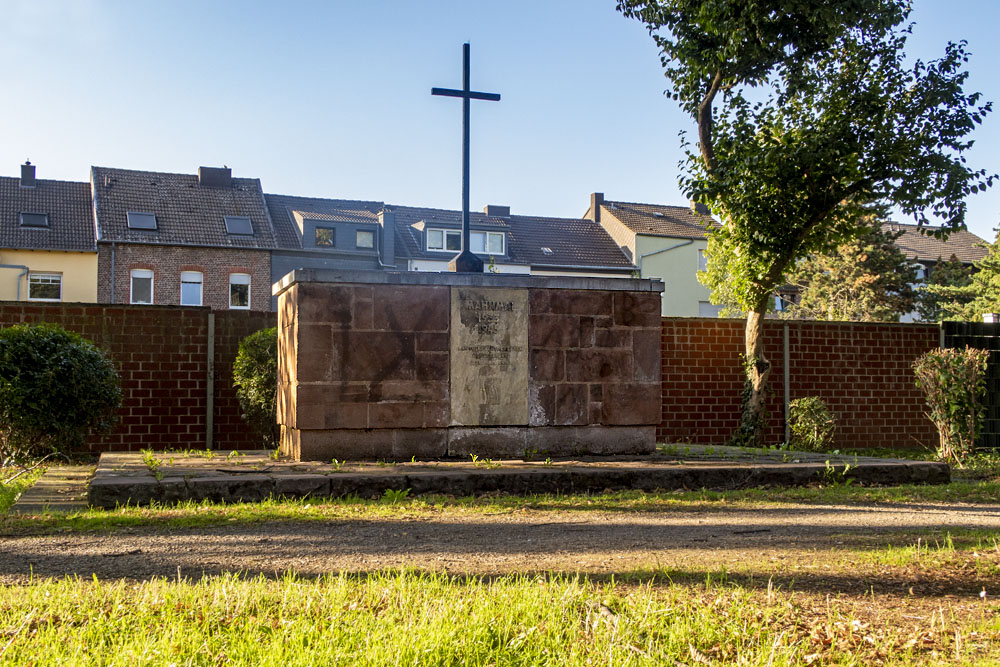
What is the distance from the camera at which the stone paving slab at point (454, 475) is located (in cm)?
643

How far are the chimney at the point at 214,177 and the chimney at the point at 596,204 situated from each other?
63.2 feet

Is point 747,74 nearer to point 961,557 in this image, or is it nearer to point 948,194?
point 948,194

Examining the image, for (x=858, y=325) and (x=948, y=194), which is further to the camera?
(x=858, y=325)

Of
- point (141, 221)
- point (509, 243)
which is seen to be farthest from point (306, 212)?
point (509, 243)

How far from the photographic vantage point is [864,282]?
38.8 metres

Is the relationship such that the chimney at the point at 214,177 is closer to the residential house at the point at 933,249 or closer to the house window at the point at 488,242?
the house window at the point at 488,242

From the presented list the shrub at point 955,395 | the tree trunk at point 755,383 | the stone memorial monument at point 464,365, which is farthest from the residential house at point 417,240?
the stone memorial monument at point 464,365

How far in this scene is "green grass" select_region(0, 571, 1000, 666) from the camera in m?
2.79

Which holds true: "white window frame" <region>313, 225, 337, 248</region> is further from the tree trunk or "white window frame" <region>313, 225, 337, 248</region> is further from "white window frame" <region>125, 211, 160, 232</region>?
the tree trunk

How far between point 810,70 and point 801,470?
7.22 m

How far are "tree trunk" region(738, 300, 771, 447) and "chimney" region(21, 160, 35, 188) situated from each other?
111 ft

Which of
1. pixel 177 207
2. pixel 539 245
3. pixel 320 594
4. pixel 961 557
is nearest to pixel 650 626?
pixel 320 594

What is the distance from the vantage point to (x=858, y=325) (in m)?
13.9

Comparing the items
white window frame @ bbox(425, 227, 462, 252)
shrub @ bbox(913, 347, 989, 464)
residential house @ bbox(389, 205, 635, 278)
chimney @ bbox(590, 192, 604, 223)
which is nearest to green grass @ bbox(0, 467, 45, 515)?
shrub @ bbox(913, 347, 989, 464)
